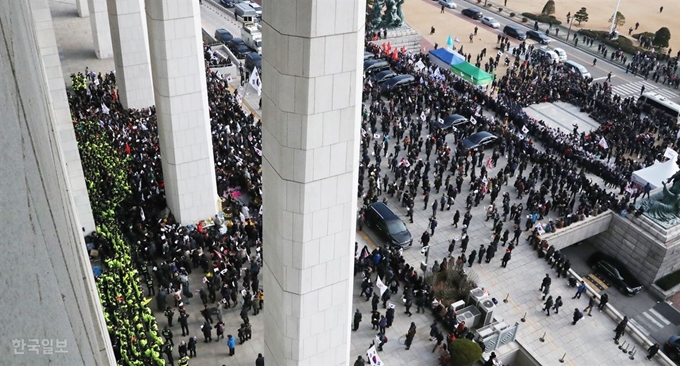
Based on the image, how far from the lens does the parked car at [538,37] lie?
60706mm

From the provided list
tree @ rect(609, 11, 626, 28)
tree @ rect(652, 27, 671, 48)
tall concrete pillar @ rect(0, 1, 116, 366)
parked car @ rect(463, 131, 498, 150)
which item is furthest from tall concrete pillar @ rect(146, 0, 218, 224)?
tree @ rect(609, 11, 626, 28)

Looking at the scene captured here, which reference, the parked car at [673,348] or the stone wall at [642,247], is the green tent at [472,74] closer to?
the stone wall at [642,247]

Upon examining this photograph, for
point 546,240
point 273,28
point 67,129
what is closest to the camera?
point 273,28

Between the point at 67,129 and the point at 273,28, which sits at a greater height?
the point at 273,28

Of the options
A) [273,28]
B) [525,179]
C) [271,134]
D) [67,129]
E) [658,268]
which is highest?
[273,28]

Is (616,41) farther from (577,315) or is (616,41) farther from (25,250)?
(25,250)

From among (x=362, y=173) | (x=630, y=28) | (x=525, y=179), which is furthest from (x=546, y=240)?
(x=630, y=28)

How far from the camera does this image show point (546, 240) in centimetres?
2970

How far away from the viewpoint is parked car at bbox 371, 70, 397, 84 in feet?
146

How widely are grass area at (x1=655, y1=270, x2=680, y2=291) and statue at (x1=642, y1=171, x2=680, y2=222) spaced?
11.1ft

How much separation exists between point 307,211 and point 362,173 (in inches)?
755

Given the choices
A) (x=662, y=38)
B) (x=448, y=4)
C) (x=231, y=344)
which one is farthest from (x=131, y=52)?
(x=662, y=38)

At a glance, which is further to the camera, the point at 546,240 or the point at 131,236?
the point at 546,240

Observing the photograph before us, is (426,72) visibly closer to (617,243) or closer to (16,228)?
(617,243)
